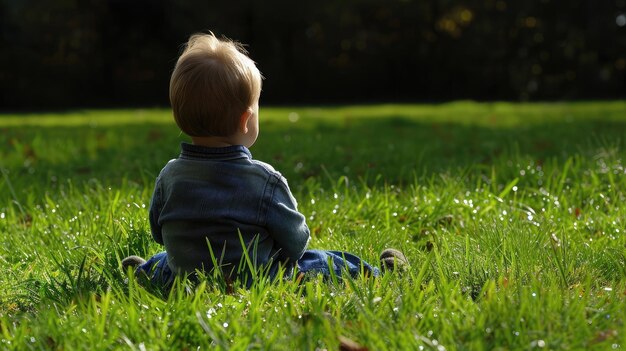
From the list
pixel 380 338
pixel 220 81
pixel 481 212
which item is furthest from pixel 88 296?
pixel 481 212

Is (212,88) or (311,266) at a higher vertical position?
(212,88)

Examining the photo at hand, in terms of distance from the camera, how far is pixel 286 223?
290 centimetres

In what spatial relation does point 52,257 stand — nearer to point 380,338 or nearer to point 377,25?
point 380,338

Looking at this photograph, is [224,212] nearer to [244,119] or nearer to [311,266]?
[244,119]

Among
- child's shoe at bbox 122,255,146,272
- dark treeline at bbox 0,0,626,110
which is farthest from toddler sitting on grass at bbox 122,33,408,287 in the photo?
dark treeline at bbox 0,0,626,110

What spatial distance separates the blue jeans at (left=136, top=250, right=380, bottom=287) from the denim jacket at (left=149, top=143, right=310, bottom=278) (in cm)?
9

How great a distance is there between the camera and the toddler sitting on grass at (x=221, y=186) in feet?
9.02

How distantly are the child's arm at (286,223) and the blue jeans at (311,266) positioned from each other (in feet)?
0.35

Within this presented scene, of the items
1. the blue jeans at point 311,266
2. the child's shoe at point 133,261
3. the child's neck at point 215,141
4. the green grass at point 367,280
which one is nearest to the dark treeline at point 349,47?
the green grass at point 367,280

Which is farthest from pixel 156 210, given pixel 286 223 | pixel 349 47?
pixel 349 47

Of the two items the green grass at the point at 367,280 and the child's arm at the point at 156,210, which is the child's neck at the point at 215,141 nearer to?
the child's arm at the point at 156,210

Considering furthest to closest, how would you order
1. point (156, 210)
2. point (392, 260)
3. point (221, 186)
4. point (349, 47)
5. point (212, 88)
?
1. point (349, 47)
2. point (392, 260)
3. point (156, 210)
4. point (221, 186)
5. point (212, 88)

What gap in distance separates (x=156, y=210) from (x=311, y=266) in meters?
0.61

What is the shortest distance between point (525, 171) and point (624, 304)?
274 centimetres
